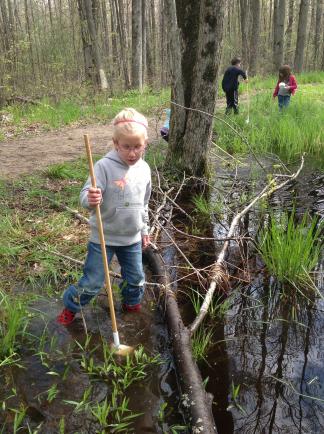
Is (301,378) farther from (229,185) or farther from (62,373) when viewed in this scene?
(229,185)

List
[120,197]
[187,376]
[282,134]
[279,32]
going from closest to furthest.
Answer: [187,376], [120,197], [282,134], [279,32]

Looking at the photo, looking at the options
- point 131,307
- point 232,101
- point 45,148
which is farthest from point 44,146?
point 131,307

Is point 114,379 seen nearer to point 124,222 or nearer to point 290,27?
point 124,222

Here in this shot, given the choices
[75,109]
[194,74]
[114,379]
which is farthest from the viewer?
[75,109]

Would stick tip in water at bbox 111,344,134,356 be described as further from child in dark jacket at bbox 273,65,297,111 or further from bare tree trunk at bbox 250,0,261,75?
bare tree trunk at bbox 250,0,261,75

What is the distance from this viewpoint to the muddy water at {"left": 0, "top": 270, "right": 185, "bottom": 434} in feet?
6.54

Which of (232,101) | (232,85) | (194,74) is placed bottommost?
(232,101)

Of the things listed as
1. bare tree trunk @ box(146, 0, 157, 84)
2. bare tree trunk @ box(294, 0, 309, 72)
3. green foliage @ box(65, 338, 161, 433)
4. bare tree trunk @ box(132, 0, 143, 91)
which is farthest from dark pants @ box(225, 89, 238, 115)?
bare tree trunk @ box(146, 0, 157, 84)

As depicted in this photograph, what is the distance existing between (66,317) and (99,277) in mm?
407

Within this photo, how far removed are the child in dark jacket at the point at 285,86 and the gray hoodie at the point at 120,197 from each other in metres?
7.77

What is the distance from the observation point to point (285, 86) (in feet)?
30.6

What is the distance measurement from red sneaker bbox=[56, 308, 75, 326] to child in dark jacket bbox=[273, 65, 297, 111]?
8165 millimetres

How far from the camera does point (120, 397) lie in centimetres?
214

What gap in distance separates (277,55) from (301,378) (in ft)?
56.9
